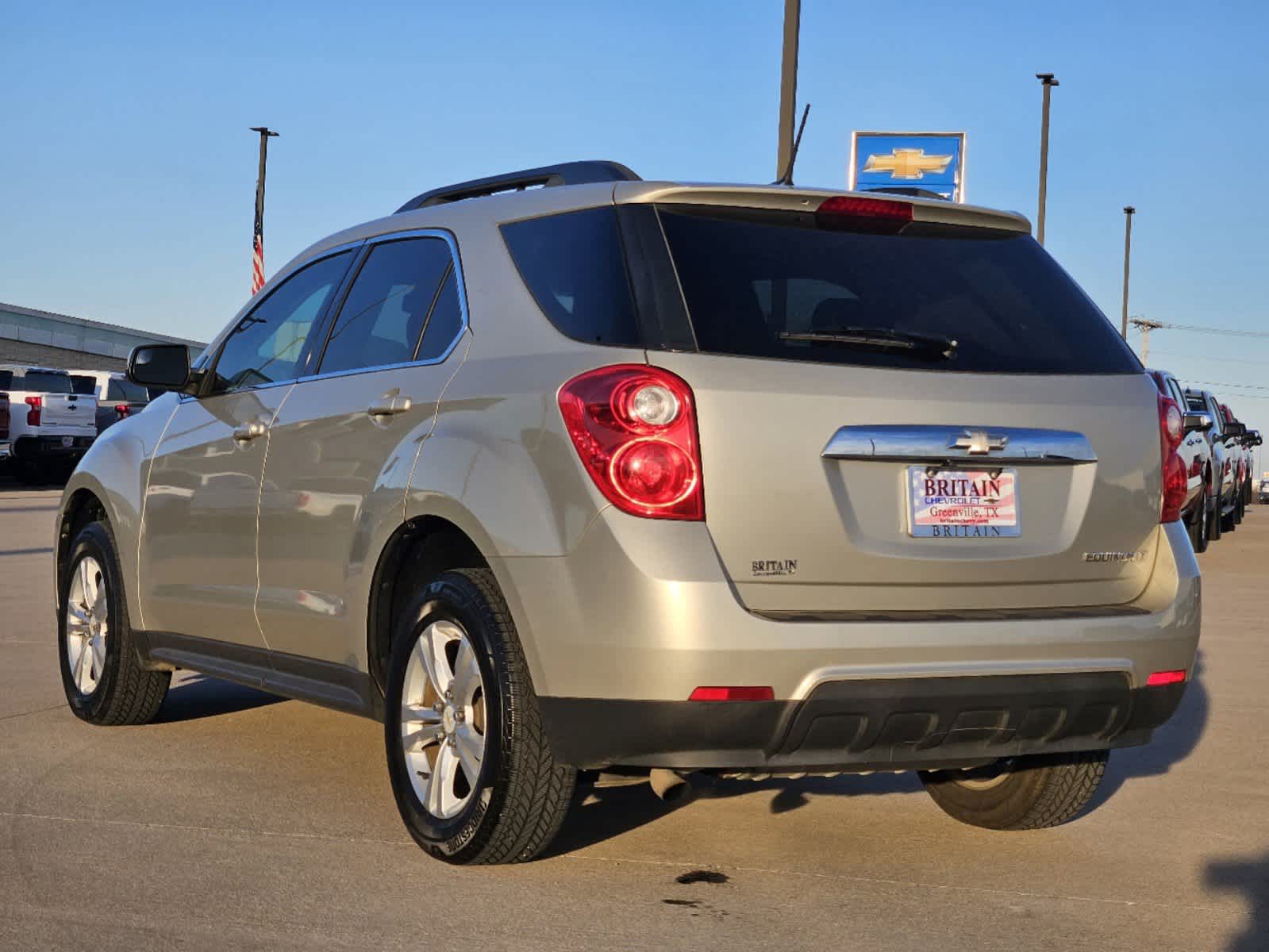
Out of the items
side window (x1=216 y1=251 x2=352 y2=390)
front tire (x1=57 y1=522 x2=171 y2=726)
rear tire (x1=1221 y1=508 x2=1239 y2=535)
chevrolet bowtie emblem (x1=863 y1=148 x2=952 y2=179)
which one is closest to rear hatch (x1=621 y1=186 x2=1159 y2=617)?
side window (x1=216 y1=251 x2=352 y2=390)

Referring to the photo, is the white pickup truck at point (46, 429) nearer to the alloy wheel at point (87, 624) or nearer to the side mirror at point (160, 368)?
the alloy wheel at point (87, 624)

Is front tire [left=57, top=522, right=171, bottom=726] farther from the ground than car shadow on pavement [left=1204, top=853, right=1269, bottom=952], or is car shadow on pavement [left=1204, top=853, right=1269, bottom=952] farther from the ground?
front tire [left=57, top=522, right=171, bottom=726]

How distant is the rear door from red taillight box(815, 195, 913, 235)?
1061 millimetres

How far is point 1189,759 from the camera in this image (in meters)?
6.72

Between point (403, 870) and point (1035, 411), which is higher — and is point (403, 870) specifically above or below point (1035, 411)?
below

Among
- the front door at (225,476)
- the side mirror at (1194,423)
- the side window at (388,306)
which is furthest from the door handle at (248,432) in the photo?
the side mirror at (1194,423)

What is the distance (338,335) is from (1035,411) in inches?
89.8

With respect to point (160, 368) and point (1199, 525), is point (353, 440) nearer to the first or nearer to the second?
point (160, 368)

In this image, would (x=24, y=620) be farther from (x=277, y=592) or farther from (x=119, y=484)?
(x=277, y=592)

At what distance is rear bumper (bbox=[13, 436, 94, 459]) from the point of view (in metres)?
29.5

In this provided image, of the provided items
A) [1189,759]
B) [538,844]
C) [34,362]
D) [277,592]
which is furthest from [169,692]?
[34,362]

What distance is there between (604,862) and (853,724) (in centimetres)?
96

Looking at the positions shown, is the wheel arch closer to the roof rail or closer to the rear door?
the rear door

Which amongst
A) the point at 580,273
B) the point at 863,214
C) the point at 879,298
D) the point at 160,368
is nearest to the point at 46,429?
the point at 160,368
